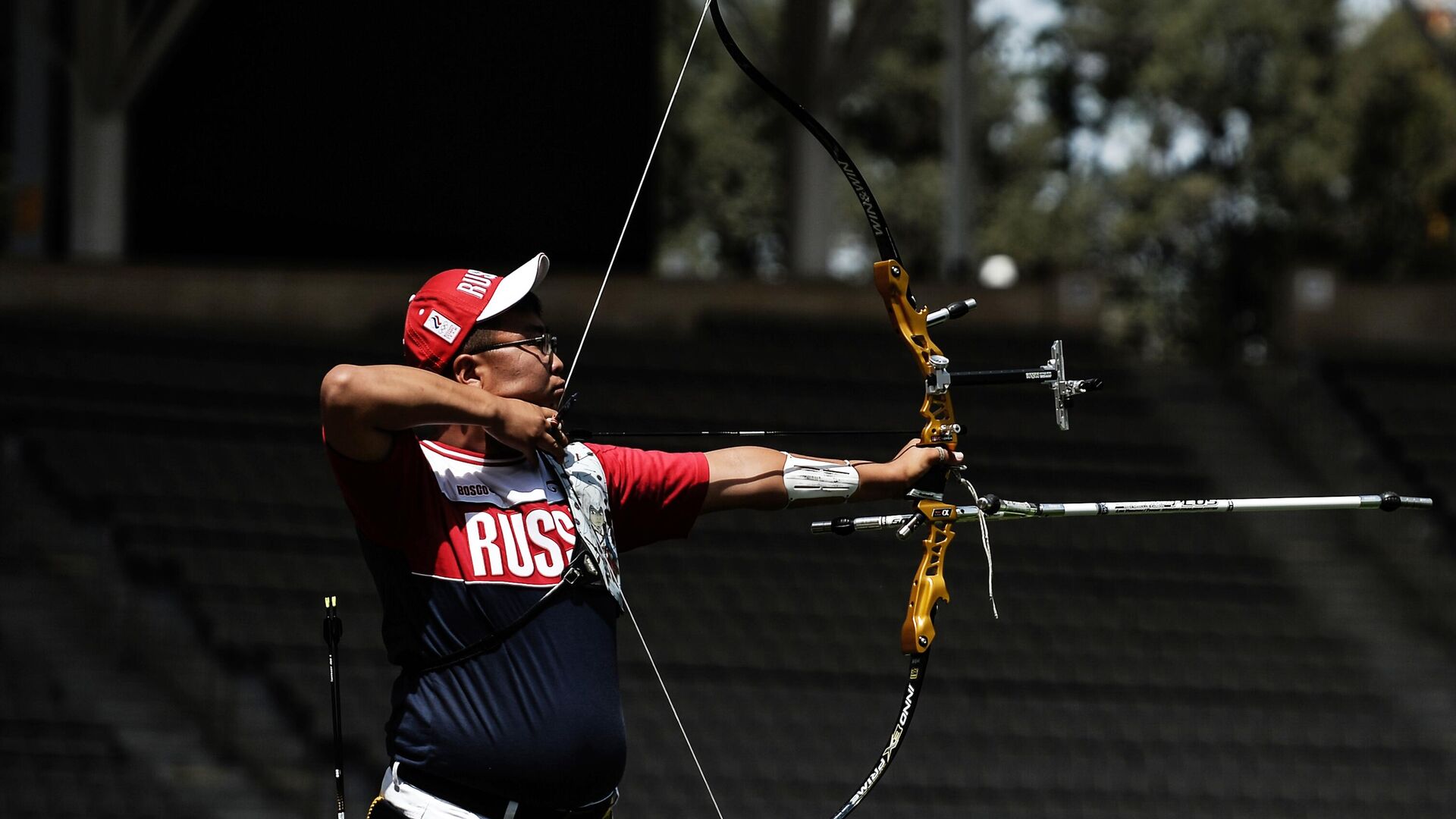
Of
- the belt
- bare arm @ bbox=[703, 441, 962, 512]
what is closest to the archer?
the belt

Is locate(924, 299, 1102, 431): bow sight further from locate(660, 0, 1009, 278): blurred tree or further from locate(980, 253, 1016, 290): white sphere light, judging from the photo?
locate(660, 0, 1009, 278): blurred tree

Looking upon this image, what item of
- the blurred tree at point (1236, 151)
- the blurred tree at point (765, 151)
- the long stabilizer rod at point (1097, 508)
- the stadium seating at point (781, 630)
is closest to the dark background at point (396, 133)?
the stadium seating at point (781, 630)

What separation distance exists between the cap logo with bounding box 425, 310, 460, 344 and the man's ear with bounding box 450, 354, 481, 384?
0.10 feet

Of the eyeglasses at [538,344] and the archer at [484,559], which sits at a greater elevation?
the eyeglasses at [538,344]

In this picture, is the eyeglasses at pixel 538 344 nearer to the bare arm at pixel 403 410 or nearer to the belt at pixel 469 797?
the bare arm at pixel 403 410

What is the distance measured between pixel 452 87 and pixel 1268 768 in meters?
7.50

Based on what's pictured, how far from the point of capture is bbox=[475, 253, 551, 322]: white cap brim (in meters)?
2.47

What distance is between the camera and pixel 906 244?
94.6 feet

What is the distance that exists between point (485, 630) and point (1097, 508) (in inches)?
39.2

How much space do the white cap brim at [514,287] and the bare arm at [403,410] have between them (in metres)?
0.16

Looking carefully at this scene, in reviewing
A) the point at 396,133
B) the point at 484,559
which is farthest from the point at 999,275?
the point at 484,559

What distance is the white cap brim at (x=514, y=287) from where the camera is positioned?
2475 mm

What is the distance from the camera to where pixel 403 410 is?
89.6 inches

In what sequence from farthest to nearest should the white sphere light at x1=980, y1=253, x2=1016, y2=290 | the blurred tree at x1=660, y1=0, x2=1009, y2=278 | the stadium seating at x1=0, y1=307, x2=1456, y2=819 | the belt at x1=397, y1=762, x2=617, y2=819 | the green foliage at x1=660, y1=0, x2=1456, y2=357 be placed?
the blurred tree at x1=660, y1=0, x2=1009, y2=278 → the green foliage at x1=660, y1=0, x2=1456, y2=357 → the white sphere light at x1=980, y1=253, x2=1016, y2=290 → the stadium seating at x1=0, y1=307, x2=1456, y2=819 → the belt at x1=397, y1=762, x2=617, y2=819
